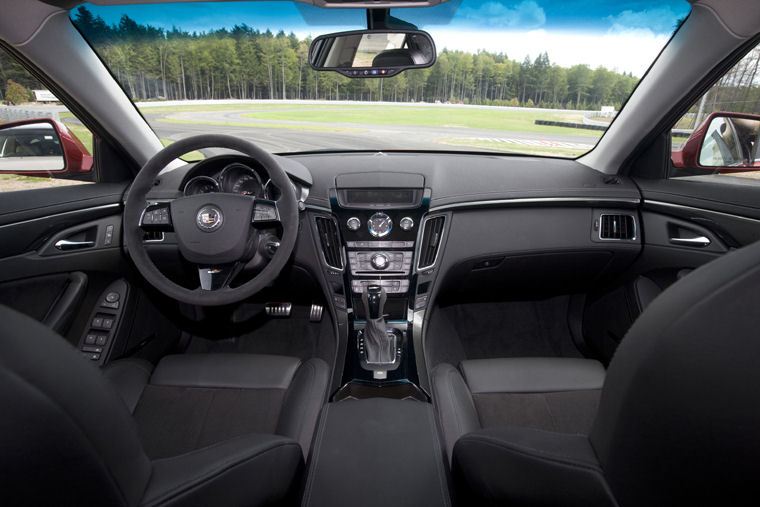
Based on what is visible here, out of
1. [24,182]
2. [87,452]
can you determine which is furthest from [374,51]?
[87,452]

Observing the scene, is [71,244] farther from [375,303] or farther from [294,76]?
[375,303]

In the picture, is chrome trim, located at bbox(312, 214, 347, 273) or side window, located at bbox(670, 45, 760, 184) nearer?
side window, located at bbox(670, 45, 760, 184)

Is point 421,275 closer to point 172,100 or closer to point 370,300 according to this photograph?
point 370,300

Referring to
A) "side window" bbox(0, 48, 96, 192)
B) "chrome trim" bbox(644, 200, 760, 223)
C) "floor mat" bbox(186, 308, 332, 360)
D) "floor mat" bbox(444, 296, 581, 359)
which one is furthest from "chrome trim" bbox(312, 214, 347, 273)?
"chrome trim" bbox(644, 200, 760, 223)

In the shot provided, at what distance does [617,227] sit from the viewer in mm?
2783

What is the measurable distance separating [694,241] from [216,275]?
242cm

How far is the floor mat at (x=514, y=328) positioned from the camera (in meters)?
3.29

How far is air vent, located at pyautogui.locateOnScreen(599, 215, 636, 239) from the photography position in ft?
9.08

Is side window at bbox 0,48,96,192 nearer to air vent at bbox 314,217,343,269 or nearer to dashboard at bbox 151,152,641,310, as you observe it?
dashboard at bbox 151,152,641,310

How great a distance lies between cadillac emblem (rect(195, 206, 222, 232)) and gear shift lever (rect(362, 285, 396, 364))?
0.90 metres

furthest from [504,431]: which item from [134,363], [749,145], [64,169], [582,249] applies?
[64,169]

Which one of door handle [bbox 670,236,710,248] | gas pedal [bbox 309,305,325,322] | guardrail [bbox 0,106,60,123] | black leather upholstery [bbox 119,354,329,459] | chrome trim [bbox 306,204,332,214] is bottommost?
gas pedal [bbox 309,305,325,322]

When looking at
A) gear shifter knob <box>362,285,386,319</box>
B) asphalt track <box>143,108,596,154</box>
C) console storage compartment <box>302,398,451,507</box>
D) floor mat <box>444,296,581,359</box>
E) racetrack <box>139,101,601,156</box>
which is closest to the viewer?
console storage compartment <box>302,398,451,507</box>

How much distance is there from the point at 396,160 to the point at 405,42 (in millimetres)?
744
